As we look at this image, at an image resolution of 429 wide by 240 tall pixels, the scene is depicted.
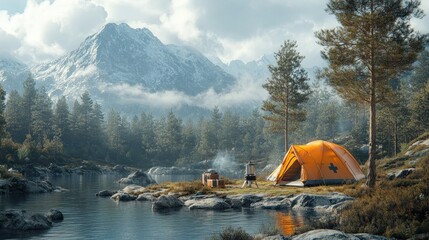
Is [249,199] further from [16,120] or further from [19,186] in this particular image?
[16,120]

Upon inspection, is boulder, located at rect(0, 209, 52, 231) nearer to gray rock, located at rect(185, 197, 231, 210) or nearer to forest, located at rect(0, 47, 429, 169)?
gray rock, located at rect(185, 197, 231, 210)

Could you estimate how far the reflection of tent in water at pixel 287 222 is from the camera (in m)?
20.5

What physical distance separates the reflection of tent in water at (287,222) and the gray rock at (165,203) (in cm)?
766

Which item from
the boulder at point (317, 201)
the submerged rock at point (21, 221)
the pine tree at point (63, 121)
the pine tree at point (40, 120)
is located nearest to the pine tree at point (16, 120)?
the pine tree at point (40, 120)

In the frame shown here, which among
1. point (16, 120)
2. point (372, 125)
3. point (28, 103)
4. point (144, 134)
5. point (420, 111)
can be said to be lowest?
point (372, 125)

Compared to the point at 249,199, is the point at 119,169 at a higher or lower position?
higher

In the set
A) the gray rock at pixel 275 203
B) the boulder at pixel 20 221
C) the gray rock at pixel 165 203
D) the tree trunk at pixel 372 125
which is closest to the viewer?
the boulder at pixel 20 221

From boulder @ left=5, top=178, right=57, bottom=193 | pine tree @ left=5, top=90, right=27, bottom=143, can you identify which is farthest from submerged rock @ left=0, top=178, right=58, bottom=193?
pine tree @ left=5, top=90, right=27, bottom=143

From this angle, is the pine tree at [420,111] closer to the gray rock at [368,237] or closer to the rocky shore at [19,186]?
the rocky shore at [19,186]

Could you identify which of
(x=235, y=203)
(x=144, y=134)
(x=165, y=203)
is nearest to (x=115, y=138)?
(x=144, y=134)

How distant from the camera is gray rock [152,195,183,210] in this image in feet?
98.6

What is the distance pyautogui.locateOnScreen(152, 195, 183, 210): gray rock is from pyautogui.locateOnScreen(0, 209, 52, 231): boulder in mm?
8470

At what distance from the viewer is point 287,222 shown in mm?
22531

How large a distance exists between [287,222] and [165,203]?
33.5ft
